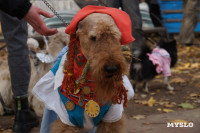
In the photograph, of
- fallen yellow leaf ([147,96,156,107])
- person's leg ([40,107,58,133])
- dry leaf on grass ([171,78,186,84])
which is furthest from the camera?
dry leaf on grass ([171,78,186,84])

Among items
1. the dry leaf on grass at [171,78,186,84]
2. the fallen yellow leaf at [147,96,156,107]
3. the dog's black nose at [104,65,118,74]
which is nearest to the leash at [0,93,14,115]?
the fallen yellow leaf at [147,96,156,107]

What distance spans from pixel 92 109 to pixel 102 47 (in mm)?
514

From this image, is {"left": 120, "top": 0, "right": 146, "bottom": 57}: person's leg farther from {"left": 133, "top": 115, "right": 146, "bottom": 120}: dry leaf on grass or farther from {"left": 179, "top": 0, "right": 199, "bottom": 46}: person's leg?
{"left": 179, "top": 0, "right": 199, "bottom": 46}: person's leg

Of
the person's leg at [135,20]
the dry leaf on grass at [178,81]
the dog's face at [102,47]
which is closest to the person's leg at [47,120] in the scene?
the dog's face at [102,47]

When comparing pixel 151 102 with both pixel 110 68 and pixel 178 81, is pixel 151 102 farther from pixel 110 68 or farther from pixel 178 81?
pixel 110 68

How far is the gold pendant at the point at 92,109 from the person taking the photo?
6.33 ft

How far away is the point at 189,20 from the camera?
30.1ft

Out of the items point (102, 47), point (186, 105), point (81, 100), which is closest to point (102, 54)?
point (102, 47)

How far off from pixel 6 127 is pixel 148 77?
2.56 metres

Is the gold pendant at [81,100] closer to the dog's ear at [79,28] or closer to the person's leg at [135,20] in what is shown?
the dog's ear at [79,28]

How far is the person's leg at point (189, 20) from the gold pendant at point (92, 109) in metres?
8.08

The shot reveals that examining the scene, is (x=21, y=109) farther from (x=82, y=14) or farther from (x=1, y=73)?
(x=82, y=14)

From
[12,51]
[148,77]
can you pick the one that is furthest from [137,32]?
[12,51]

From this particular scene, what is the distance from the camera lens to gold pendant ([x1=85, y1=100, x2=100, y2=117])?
Answer: 193cm
